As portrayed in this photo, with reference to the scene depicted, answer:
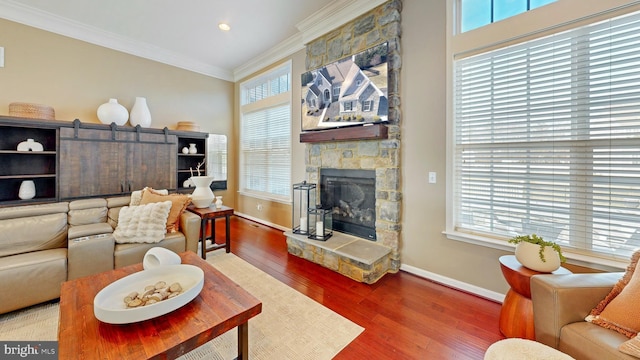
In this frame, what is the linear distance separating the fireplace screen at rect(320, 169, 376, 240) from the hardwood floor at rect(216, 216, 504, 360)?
2.17ft

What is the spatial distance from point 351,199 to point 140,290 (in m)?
2.38

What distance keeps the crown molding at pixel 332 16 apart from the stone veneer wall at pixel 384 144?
0.07 m

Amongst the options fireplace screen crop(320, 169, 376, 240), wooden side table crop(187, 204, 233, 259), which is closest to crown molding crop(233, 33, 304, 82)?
fireplace screen crop(320, 169, 376, 240)

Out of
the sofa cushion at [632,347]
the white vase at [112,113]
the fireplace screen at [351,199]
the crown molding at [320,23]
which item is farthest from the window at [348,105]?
the white vase at [112,113]

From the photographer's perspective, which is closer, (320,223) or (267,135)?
(320,223)

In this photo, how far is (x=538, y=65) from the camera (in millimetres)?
1969

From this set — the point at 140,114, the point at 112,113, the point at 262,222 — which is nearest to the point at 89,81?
the point at 112,113

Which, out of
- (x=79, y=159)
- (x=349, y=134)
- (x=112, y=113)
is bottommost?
(x=79, y=159)

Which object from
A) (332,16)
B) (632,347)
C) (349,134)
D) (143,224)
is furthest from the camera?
(332,16)

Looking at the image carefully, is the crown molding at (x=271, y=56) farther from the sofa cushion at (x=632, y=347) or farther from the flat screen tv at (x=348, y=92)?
the sofa cushion at (x=632, y=347)

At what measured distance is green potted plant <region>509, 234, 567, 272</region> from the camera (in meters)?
1.59

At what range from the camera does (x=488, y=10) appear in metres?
2.21

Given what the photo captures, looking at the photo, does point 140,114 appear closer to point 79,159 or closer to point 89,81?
point 89,81

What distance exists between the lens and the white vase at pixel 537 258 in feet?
5.21
